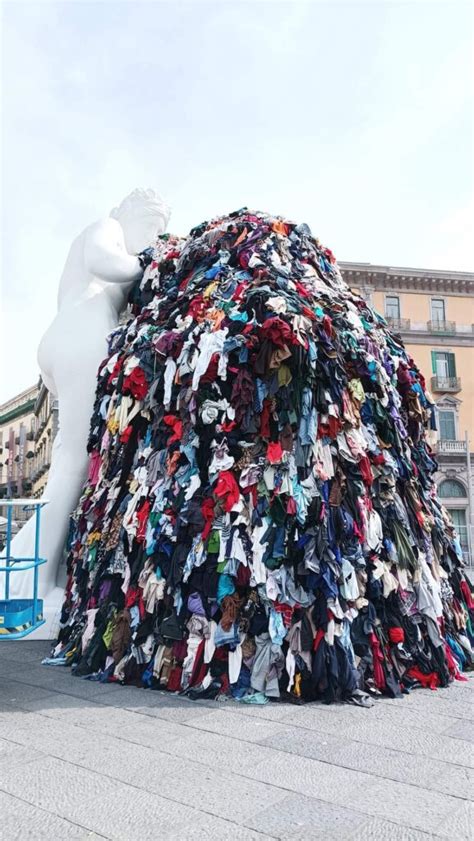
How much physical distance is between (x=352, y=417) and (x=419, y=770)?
8.90 feet

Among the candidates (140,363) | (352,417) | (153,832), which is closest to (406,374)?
(352,417)

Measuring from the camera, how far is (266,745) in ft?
11.7

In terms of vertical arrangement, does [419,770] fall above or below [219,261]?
below

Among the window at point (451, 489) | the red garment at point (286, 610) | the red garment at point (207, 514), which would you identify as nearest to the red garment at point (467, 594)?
the red garment at point (286, 610)

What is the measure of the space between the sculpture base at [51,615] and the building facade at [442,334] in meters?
28.1

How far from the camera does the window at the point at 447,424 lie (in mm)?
32656

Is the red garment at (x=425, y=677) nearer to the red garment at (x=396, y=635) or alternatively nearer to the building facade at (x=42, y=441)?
the red garment at (x=396, y=635)

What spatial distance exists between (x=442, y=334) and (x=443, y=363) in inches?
59.1

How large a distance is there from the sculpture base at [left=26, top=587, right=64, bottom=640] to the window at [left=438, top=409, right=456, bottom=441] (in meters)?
28.6

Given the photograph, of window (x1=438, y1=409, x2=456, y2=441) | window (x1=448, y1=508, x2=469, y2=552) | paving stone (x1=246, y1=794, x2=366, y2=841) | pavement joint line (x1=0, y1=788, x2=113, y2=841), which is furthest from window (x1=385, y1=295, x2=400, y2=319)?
pavement joint line (x1=0, y1=788, x2=113, y2=841)

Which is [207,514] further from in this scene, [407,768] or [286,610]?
[407,768]

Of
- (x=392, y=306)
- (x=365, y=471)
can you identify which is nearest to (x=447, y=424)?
(x=392, y=306)

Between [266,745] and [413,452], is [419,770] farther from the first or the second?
[413,452]

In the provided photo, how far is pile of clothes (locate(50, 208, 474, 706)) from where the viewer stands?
465 centimetres
